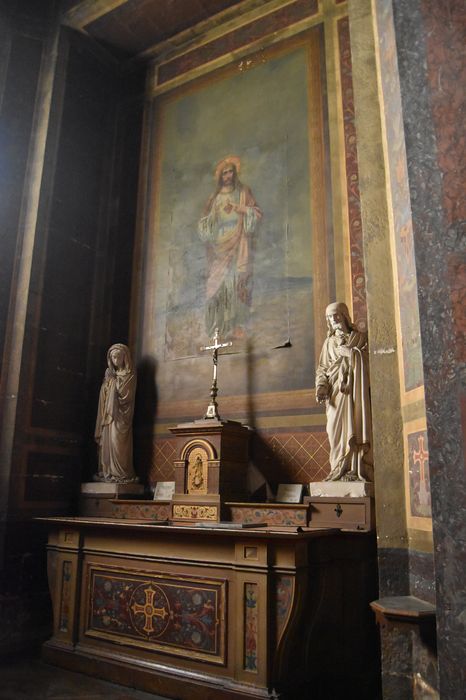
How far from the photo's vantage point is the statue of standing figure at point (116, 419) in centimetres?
700

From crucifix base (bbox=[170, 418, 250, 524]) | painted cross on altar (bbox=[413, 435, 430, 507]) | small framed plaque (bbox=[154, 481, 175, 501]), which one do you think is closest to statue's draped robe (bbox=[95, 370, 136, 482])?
small framed plaque (bbox=[154, 481, 175, 501])

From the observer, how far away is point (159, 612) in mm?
4949

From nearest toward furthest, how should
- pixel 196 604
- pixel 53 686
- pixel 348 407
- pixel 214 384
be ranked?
pixel 196 604, pixel 53 686, pixel 348 407, pixel 214 384

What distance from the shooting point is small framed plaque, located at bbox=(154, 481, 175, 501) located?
Answer: 670 cm

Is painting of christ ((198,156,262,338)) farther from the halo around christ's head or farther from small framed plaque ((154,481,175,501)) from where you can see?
small framed plaque ((154,481,175,501))

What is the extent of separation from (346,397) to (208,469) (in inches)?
62.8

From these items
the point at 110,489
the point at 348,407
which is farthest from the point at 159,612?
the point at 348,407

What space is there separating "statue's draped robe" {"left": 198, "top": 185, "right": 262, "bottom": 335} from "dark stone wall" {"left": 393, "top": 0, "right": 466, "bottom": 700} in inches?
142

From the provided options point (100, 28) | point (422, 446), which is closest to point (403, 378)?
point (422, 446)

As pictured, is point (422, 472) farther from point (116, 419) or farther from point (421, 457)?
point (116, 419)

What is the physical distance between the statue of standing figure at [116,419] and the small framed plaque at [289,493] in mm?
1921

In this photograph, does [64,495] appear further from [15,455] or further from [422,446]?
[422,446]

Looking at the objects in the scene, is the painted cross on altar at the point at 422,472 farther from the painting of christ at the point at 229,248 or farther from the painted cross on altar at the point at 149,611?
the painting of christ at the point at 229,248

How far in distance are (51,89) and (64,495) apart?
532 cm
